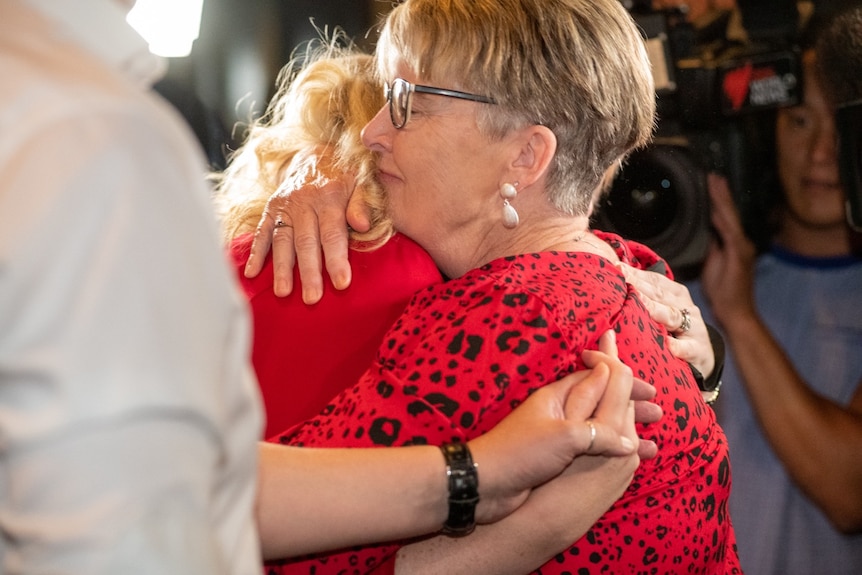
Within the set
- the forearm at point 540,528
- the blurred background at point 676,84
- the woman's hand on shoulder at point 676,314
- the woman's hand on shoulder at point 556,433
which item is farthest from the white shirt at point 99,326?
the blurred background at point 676,84

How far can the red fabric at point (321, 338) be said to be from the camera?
1267mm

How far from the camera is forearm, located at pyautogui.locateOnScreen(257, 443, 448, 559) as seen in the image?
99cm

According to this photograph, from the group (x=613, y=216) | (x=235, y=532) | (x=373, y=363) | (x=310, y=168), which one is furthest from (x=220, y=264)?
(x=613, y=216)

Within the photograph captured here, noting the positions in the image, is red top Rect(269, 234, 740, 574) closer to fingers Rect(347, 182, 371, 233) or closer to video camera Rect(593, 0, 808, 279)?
fingers Rect(347, 182, 371, 233)

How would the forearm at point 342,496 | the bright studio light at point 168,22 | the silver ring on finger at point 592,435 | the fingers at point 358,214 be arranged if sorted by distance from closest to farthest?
the forearm at point 342,496 → the silver ring on finger at point 592,435 → the fingers at point 358,214 → the bright studio light at point 168,22

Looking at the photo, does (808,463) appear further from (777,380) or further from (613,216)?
(613,216)

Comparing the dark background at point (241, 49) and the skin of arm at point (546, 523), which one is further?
the dark background at point (241, 49)

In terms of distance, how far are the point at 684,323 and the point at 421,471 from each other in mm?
713

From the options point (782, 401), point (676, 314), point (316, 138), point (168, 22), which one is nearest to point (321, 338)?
point (316, 138)

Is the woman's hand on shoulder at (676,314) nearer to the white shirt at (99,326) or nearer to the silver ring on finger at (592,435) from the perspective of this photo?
the silver ring on finger at (592,435)

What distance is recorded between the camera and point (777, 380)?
2459mm

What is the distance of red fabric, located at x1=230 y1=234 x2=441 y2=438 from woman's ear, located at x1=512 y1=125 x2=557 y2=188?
0.21 meters

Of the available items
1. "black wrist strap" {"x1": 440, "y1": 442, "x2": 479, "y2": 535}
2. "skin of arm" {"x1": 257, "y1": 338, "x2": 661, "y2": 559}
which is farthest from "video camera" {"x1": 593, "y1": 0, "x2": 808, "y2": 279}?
"black wrist strap" {"x1": 440, "y1": 442, "x2": 479, "y2": 535}

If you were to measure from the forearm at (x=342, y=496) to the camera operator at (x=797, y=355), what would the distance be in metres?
1.66
